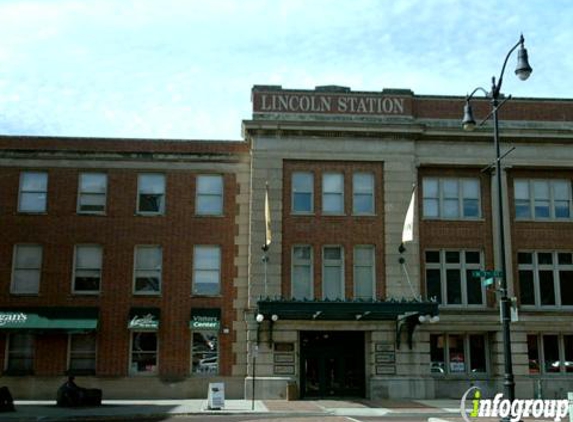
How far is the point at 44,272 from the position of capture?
105ft

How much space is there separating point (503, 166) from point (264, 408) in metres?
15.6

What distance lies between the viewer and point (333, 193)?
32594mm

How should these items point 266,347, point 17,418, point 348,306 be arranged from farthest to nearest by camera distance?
point 266,347 → point 348,306 → point 17,418

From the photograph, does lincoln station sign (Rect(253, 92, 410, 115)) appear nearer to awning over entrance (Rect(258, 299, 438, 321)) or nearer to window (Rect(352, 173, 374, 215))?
window (Rect(352, 173, 374, 215))

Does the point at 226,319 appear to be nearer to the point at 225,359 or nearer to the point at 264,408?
the point at 225,359

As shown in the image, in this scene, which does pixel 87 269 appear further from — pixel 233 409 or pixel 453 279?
pixel 453 279

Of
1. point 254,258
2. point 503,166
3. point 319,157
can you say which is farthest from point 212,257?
point 503,166

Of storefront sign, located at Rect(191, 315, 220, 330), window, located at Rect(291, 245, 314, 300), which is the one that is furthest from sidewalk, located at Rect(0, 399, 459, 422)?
window, located at Rect(291, 245, 314, 300)

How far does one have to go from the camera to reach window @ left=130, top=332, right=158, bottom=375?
3131cm

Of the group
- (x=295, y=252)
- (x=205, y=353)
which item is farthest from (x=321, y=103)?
(x=205, y=353)

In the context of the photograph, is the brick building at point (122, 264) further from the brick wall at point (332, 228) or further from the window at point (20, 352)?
the brick wall at point (332, 228)

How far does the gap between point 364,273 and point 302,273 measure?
8.97 feet

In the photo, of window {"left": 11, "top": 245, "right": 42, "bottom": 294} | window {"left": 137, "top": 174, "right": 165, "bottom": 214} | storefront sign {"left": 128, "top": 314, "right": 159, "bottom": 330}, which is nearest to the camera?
storefront sign {"left": 128, "top": 314, "right": 159, "bottom": 330}

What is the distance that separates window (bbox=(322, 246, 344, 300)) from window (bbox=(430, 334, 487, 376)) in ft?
15.6
